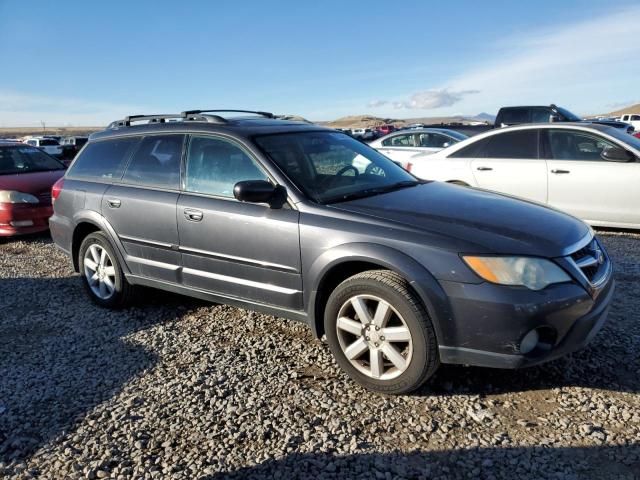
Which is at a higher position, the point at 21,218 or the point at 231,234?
the point at 231,234

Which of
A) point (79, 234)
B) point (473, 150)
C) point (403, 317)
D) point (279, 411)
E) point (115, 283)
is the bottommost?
point (279, 411)

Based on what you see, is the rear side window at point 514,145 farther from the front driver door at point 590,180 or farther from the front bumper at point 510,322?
the front bumper at point 510,322

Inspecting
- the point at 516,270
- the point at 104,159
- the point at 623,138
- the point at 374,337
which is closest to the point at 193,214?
the point at 104,159

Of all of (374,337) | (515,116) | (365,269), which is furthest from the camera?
(515,116)

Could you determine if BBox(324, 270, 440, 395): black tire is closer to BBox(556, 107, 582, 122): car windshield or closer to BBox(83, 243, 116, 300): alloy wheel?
BBox(83, 243, 116, 300): alloy wheel

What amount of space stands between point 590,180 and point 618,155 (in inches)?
17.0

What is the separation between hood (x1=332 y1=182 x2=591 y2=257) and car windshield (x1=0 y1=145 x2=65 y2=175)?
713cm

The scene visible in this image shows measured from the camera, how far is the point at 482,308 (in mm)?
2828

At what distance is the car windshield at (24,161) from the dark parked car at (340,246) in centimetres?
428

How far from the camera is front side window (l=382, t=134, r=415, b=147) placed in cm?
1319

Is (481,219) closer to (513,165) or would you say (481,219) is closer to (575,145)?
(513,165)

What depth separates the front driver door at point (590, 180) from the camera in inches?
257

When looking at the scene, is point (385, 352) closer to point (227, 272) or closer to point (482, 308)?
point (482, 308)

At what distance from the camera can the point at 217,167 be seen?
407 centimetres
